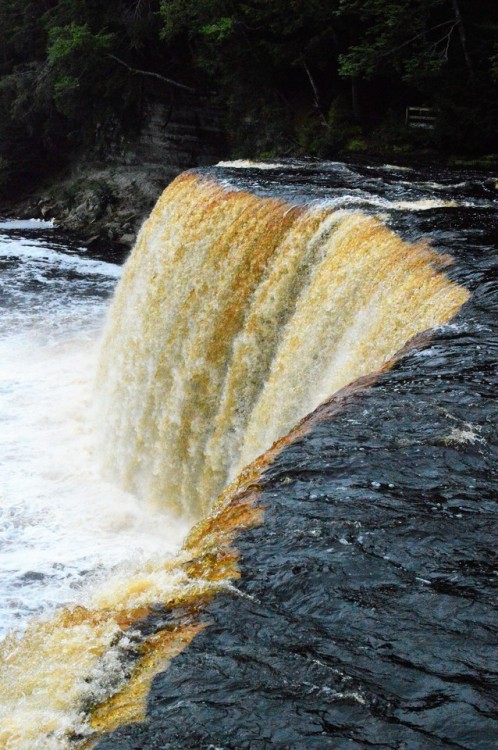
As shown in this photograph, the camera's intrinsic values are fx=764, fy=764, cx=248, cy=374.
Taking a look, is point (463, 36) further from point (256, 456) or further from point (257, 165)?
point (256, 456)

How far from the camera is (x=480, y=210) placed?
8992mm

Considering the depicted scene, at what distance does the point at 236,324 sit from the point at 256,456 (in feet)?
6.66

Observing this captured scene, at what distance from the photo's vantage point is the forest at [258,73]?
16500 millimetres

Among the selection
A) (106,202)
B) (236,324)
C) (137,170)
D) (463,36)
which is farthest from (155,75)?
(236,324)

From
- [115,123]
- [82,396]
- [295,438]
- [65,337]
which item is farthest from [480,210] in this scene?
[115,123]

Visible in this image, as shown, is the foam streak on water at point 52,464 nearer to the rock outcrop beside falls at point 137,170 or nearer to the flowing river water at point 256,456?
the flowing river water at point 256,456

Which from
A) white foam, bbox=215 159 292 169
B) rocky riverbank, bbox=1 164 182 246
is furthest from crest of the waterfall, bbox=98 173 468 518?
rocky riverbank, bbox=1 164 182 246

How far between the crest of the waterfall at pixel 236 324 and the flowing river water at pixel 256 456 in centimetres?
3

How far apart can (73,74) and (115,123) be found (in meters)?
2.06

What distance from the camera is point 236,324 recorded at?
8.67m

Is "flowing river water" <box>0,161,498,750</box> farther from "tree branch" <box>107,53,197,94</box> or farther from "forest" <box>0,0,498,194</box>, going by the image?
"tree branch" <box>107,53,197,94</box>

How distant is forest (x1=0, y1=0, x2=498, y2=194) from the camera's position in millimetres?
16500

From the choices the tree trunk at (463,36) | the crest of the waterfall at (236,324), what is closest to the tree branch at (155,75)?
the tree trunk at (463,36)

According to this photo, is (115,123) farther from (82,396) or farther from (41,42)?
(82,396)
